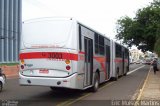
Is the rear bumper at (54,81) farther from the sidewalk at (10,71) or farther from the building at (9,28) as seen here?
the building at (9,28)

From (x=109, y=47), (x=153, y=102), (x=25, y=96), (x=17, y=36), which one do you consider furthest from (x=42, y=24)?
(x=17, y=36)

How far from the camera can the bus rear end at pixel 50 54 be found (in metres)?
14.9

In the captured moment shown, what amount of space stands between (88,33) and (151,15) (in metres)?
43.5

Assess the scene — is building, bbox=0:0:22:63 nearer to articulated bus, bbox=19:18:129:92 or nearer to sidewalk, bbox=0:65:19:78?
sidewalk, bbox=0:65:19:78

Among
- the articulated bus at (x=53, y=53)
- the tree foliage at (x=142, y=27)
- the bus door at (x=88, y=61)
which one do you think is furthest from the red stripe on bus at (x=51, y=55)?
the tree foliage at (x=142, y=27)

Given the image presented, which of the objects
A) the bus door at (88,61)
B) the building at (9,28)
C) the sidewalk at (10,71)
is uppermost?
the building at (9,28)

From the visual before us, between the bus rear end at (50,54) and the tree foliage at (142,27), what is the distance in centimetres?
4224

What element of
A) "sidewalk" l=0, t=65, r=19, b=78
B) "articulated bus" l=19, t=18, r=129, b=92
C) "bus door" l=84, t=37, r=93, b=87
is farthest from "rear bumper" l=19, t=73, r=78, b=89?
"sidewalk" l=0, t=65, r=19, b=78

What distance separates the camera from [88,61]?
17375 mm

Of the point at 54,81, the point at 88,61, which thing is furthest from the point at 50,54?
the point at 88,61

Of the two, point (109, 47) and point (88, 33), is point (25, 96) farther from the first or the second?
point (109, 47)

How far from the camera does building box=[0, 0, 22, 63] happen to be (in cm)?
5953

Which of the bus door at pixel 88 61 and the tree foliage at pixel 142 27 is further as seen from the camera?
the tree foliage at pixel 142 27

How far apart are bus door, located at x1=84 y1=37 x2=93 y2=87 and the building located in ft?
136
